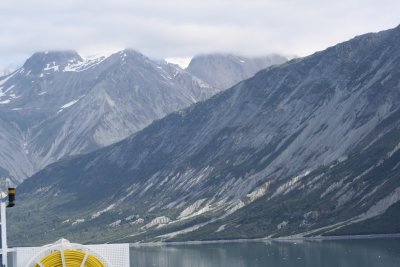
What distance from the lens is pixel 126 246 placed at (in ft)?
137

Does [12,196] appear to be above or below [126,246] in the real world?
above

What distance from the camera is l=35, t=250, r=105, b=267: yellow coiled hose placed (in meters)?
40.0

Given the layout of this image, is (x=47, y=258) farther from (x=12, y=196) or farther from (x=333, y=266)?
(x=333, y=266)

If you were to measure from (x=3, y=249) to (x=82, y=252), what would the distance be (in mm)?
4183

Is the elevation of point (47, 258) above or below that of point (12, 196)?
below

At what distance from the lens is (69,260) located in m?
40.2

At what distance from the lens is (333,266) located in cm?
19988

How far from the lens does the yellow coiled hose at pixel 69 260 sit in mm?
40000

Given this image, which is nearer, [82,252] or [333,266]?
[82,252]

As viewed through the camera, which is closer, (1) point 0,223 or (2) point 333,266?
(1) point 0,223

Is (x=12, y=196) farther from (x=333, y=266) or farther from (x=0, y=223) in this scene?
(x=333, y=266)

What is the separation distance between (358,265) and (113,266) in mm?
163355

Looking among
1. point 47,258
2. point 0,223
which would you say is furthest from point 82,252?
point 0,223

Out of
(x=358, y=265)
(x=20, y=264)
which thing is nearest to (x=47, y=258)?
(x=20, y=264)
